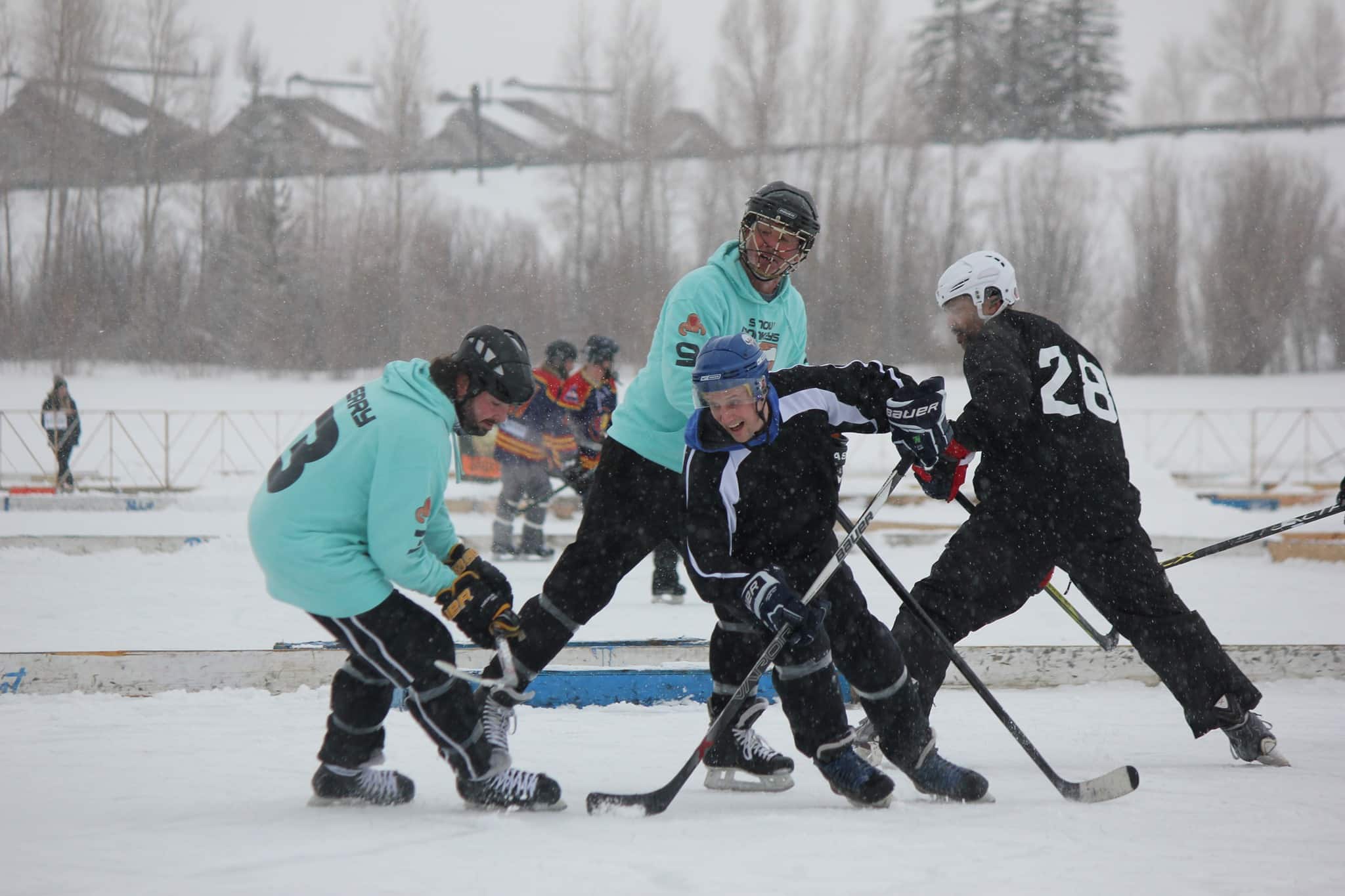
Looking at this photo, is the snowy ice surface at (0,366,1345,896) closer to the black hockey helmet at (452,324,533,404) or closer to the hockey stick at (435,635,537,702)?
the hockey stick at (435,635,537,702)

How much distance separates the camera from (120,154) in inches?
1067

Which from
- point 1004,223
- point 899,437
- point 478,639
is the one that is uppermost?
point 1004,223

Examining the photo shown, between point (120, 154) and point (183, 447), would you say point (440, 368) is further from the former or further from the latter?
point (120, 154)

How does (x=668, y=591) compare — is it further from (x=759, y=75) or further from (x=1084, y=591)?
(x=759, y=75)

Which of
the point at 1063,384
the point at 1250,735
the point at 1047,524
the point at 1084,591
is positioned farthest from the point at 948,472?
the point at 1250,735

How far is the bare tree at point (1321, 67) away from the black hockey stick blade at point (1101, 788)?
3759 centimetres

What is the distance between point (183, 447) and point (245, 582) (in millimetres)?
12639

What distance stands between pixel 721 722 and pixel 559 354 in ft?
18.8

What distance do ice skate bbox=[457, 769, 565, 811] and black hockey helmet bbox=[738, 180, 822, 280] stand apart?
62.7 inches

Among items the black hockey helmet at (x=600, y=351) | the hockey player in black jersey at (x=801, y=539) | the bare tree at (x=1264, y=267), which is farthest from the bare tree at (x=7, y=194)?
the bare tree at (x=1264, y=267)

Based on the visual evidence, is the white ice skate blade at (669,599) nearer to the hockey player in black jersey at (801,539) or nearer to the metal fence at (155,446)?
the hockey player in black jersey at (801,539)

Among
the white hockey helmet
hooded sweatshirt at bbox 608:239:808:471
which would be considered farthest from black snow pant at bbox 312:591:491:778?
the white hockey helmet

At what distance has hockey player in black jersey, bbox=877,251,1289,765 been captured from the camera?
346 centimetres

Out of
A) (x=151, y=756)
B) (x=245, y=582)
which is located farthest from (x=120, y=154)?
(x=151, y=756)
